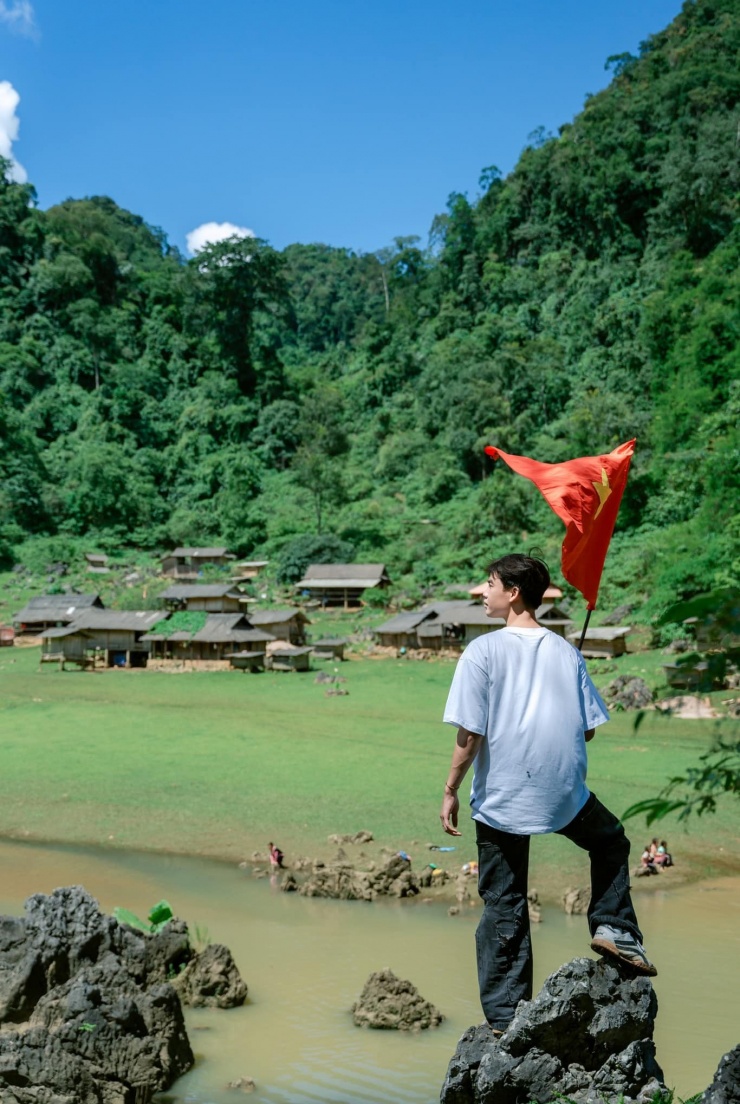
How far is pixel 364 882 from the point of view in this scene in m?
14.9

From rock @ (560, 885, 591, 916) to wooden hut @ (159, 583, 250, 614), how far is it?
36.1 metres

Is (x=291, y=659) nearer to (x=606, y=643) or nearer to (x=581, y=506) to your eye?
(x=606, y=643)

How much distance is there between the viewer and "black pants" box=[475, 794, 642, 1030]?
464cm

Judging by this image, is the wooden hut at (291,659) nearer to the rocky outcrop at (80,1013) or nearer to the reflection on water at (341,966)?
the reflection on water at (341,966)

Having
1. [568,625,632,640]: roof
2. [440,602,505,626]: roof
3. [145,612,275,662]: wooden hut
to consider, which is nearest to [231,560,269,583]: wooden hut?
[145,612,275,662]: wooden hut

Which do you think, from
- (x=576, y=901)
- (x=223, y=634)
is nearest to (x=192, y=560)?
(x=223, y=634)

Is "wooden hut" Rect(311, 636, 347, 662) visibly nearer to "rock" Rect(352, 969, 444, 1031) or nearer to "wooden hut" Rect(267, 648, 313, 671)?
"wooden hut" Rect(267, 648, 313, 671)

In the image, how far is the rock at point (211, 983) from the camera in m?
10.5

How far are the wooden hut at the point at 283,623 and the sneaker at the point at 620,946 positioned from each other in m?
40.0

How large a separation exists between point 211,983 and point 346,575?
44.6 m

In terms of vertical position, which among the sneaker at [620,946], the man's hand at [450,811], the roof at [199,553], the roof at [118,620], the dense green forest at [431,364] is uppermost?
the dense green forest at [431,364]

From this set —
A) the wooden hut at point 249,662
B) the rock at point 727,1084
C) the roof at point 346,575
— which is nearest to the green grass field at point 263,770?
the wooden hut at point 249,662

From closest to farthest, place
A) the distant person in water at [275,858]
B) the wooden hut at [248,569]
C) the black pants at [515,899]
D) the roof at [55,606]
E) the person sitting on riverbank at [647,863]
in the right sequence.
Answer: the black pants at [515,899] → the person sitting on riverbank at [647,863] → the distant person in water at [275,858] → the roof at [55,606] → the wooden hut at [248,569]

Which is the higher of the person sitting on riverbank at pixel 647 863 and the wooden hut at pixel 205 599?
the wooden hut at pixel 205 599
